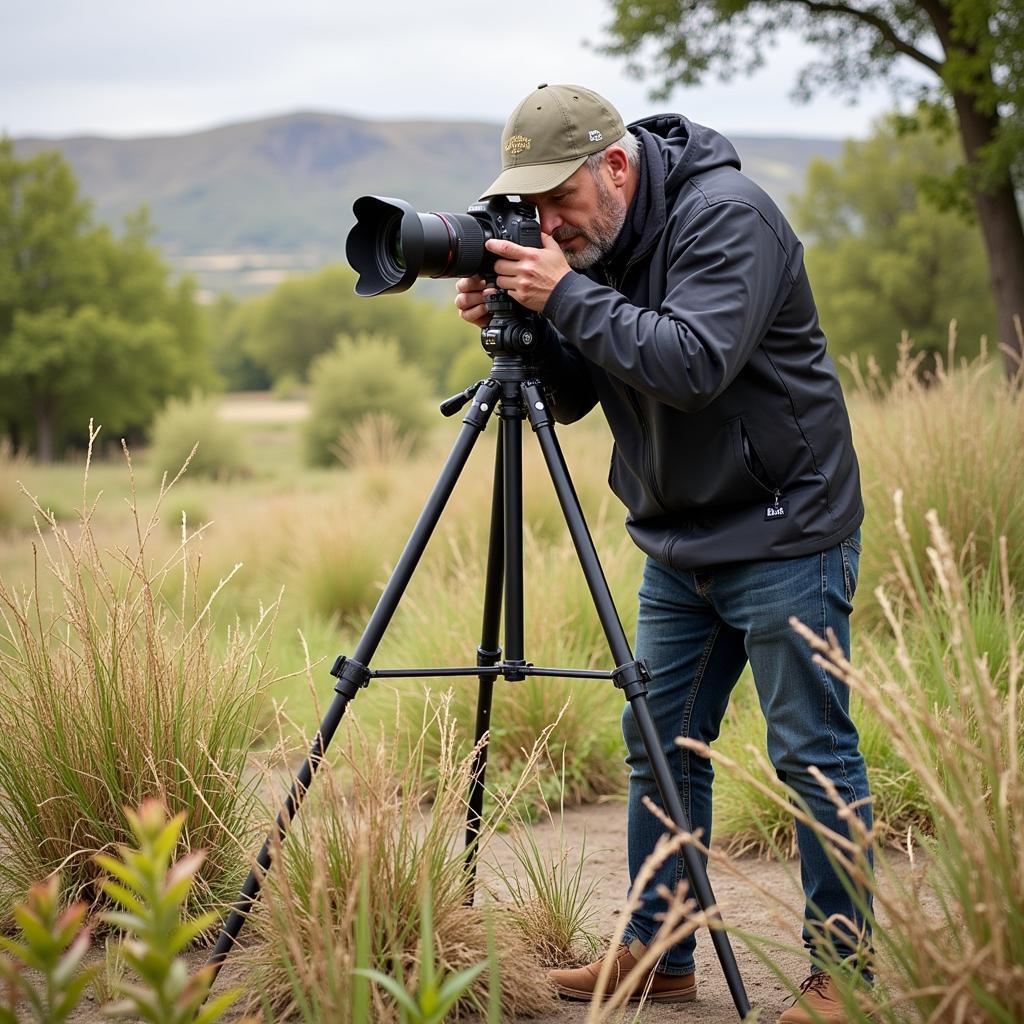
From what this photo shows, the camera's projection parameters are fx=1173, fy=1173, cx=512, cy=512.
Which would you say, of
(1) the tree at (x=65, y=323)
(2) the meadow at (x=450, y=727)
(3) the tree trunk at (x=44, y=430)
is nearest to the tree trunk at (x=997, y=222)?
(2) the meadow at (x=450, y=727)

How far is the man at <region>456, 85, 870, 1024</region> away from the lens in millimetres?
2279

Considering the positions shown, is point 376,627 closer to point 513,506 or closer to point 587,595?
point 513,506

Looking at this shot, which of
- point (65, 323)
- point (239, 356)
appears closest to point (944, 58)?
point (65, 323)

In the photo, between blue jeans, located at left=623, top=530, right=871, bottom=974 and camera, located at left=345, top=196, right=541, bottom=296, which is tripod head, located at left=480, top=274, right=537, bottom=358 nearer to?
camera, located at left=345, top=196, right=541, bottom=296

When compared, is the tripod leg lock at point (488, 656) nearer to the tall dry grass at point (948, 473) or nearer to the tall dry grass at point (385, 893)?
the tall dry grass at point (385, 893)

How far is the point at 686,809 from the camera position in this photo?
2.72m

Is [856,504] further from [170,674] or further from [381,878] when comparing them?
[170,674]

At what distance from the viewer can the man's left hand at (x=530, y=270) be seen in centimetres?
239

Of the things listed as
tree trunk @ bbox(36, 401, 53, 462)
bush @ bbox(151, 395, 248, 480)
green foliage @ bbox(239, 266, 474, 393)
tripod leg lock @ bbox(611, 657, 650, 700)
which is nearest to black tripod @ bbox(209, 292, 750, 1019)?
tripod leg lock @ bbox(611, 657, 650, 700)

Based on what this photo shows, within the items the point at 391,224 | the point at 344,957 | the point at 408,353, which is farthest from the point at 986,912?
the point at 408,353

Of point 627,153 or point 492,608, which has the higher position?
point 627,153

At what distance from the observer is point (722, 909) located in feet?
11.2

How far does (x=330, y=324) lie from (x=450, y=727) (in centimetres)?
7768

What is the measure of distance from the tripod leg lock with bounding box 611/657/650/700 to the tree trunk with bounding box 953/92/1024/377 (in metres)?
9.33
